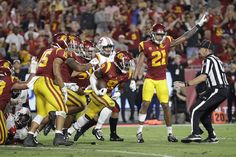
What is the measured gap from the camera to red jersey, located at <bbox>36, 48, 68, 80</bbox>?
1300 cm

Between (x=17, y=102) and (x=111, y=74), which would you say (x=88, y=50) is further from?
(x=17, y=102)

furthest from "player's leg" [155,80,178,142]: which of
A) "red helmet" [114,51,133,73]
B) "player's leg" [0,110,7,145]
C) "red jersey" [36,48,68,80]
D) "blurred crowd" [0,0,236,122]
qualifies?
"blurred crowd" [0,0,236,122]

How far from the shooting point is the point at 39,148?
496 inches

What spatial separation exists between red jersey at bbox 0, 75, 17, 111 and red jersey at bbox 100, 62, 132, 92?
175cm

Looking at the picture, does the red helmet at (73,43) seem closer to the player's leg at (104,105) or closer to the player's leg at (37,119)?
the player's leg at (37,119)

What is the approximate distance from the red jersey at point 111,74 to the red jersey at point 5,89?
1.75 metres

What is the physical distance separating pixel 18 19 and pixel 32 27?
1.14 meters

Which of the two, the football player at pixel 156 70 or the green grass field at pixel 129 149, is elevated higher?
the football player at pixel 156 70

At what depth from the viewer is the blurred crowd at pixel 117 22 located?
22359mm

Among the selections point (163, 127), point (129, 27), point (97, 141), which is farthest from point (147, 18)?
point (97, 141)

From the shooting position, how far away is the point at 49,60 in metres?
13.1

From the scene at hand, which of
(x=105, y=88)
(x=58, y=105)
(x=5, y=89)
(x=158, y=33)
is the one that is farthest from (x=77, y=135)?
(x=158, y=33)

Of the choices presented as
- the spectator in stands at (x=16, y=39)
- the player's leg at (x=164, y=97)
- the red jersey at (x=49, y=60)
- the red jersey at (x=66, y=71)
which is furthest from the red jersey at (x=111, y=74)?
the spectator in stands at (x=16, y=39)

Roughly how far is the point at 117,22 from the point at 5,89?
10836 millimetres
